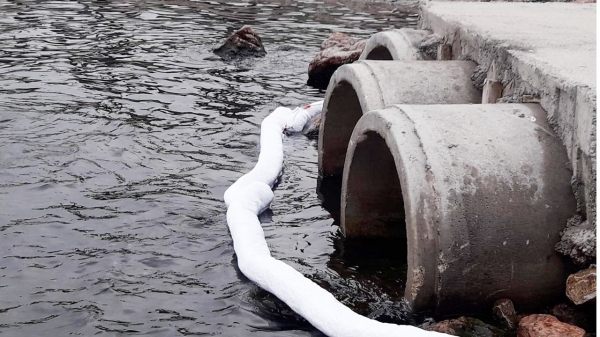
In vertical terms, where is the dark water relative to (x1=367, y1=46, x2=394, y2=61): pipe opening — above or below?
below

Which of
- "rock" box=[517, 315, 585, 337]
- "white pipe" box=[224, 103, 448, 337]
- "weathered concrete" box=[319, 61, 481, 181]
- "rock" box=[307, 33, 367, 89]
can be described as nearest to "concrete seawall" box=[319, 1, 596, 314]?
"rock" box=[517, 315, 585, 337]

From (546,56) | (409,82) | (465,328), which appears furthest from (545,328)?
(409,82)

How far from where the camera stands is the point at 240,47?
44.0 ft

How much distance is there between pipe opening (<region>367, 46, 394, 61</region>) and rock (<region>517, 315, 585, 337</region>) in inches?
170

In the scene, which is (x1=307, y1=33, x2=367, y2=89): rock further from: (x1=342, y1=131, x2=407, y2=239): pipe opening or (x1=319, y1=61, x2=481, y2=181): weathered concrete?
(x1=342, y1=131, x2=407, y2=239): pipe opening

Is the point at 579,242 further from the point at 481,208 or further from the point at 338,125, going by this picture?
the point at 338,125

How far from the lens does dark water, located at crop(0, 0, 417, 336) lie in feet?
15.7

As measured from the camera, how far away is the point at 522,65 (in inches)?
197

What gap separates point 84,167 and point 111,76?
4289 mm

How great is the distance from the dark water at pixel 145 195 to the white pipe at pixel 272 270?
0.38 ft

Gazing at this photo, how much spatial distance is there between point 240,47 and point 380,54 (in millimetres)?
5537

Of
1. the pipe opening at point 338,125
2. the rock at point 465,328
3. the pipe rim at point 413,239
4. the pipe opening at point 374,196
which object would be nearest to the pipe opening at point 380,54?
the pipe opening at point 338,125

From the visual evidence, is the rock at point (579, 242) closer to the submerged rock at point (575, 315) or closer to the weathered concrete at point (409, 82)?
the submerged rock at point (575, 315)

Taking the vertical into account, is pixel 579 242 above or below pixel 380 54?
below
